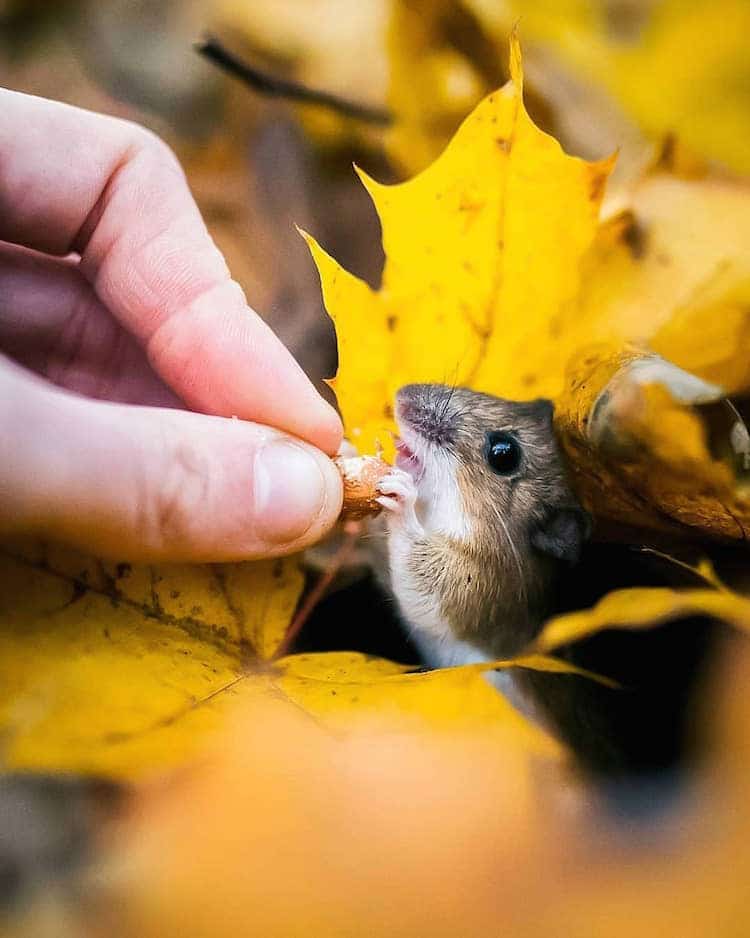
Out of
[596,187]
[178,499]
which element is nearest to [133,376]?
[178,499]

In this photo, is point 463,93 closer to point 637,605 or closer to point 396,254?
point 396,254

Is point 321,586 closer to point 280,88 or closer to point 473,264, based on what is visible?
point 473,264

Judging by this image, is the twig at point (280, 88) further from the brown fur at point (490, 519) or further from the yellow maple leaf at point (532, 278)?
the brown fur at point (490, 519)

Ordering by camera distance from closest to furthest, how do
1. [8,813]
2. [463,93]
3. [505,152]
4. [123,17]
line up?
[8,813] → [505,152] → [463,93] → [123,17]

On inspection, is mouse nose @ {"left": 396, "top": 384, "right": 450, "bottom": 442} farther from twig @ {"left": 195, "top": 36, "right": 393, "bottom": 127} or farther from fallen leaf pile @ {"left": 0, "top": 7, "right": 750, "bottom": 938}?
twig @ {"left": 195, "top": 36, "right": 393, "bottom": 127}

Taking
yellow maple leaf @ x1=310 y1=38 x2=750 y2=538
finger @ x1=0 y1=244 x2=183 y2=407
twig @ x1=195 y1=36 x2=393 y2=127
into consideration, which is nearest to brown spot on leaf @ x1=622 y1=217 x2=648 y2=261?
yellow maple leaf @ x1=310 y1=38 x2=750 y2=538

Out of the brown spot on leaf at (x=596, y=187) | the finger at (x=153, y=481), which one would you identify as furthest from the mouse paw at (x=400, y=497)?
the brown spot on leaf at (x=596, y=187)

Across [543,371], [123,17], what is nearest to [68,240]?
[123,17]
